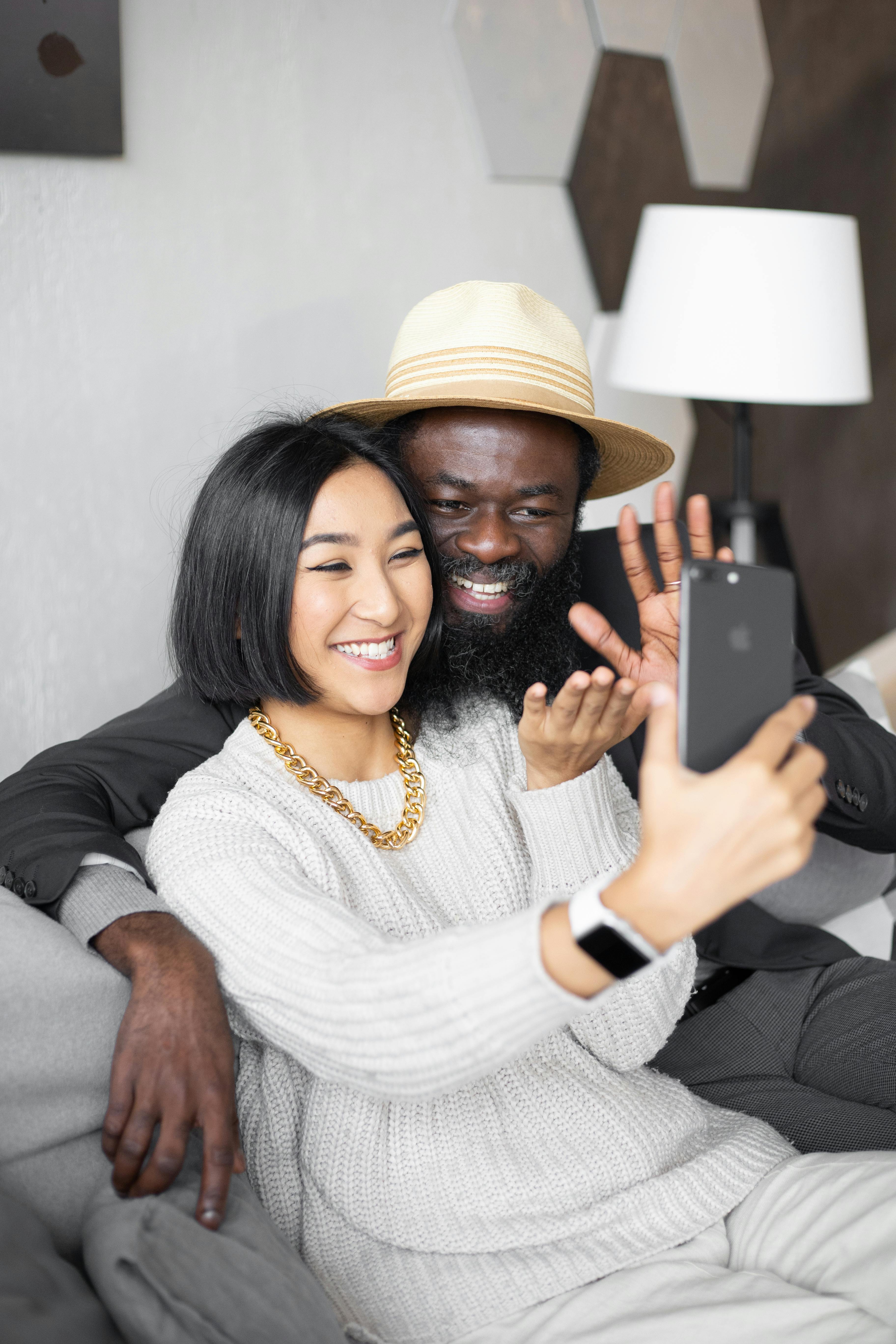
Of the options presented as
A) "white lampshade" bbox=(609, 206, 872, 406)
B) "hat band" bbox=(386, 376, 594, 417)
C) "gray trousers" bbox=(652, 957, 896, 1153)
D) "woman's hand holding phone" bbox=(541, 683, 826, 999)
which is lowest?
"gray trousers" bbox=(652, 957, 896, 1153)

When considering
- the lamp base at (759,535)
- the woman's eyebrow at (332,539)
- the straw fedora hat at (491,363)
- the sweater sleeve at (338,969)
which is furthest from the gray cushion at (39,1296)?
the lamp base at (759,535)

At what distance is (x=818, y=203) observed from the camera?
3504 mm

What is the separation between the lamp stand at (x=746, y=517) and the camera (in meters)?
2.81

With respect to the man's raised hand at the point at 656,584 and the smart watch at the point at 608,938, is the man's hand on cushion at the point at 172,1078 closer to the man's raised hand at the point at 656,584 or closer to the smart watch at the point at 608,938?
the smart watch at the point at 608,938

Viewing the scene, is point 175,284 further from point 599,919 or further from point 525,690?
point 599,919

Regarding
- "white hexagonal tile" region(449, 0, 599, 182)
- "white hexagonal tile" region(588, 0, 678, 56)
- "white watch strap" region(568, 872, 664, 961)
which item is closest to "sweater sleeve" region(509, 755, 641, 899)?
"white watch strap" region(568, 872, 664, 961)

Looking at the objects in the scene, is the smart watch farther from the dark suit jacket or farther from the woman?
the dark suit jacket

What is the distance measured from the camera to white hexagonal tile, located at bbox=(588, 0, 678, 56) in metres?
2.60

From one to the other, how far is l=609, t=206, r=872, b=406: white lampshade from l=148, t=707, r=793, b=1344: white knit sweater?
1.50 meters

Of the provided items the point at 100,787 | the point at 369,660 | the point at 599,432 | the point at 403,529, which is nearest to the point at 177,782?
the point at 100,787

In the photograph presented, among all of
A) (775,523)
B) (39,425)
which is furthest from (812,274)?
(39,425)

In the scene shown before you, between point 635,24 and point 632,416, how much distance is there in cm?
95

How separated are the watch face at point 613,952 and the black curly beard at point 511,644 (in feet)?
2.31

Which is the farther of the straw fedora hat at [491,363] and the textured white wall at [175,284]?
the textured white wall at [175,284]
